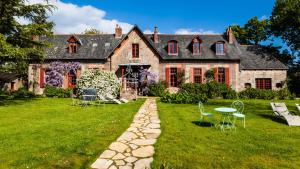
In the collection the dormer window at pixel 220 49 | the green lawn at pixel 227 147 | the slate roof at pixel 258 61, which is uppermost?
the dormer window at pixel 220 49

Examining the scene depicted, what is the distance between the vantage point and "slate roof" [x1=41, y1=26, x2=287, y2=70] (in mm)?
27078

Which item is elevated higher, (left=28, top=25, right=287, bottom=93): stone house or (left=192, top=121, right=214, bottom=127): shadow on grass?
(left=28, top=25, right=287, bottom=93): stone house

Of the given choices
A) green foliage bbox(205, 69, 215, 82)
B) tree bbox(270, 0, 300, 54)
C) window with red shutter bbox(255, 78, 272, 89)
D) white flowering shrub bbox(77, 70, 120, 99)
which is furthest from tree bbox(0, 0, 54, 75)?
tree bbox(270, 0, 300, 54)

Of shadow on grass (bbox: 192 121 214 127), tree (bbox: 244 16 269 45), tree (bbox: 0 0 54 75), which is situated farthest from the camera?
tree (bbox: 244 16 269 45)

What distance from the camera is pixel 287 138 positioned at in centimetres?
853

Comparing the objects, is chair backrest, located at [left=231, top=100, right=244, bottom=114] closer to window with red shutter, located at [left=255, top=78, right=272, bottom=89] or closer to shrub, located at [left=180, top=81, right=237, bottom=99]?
shrub, located at [left=180, top=81, right=237, bottom=99]

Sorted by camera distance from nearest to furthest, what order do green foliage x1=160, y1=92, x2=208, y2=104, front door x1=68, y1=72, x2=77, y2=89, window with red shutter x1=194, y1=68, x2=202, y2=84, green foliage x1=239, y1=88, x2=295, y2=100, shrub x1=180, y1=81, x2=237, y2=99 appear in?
green foliage x1=160, y1=92, x2=208, y2=104
shrub x1=180, y1=81, x2=237, y2=99
green foliage x1=239, y1=88, x2=295, y2=100
window with red shutter x1=194, y1=68, x2=202, y2=84
front door x1=68, y1=72, x2=77, y2=89

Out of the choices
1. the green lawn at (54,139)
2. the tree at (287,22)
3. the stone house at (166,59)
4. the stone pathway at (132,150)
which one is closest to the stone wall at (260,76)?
the stone house at (166,59)

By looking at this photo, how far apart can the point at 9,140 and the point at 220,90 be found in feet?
67.6

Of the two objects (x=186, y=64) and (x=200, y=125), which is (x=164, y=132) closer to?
(x=200, y=125)

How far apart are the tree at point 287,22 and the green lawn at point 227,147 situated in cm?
2838

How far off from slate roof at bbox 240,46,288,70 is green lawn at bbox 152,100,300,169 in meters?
19.2

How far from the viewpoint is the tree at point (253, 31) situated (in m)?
40.3

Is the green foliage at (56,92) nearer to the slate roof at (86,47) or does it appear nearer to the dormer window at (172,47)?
the slate roof at (86,47)
